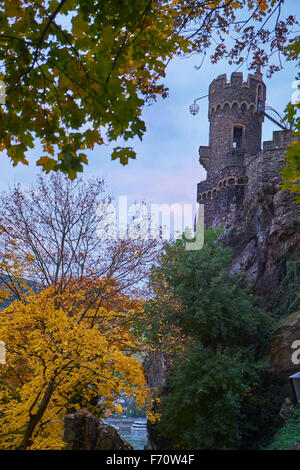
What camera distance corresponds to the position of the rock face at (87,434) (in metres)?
8.88

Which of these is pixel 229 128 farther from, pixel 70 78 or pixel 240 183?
pixel 70 78

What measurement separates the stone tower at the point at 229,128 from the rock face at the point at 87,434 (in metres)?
21.1

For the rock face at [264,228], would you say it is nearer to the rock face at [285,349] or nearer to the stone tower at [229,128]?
the rock face at [285,349]

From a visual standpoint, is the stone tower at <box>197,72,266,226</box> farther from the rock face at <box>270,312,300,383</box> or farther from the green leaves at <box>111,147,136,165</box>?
the green leaves at <box>111,147,136,165</box>

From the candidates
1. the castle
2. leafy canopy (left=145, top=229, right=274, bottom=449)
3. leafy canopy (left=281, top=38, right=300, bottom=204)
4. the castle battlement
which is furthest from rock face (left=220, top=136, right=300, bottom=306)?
leafy canopy (left=281, top=38, right=300, bottom=204)

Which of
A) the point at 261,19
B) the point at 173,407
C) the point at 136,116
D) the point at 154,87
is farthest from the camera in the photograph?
the point at 173,407

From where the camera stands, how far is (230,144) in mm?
30453

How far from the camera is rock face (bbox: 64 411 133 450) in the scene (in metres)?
8.88

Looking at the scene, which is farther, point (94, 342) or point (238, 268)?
point (238, 268)

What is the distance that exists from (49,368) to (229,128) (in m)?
26.3

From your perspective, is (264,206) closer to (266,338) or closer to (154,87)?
(266,338)

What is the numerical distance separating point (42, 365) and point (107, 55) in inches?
267
